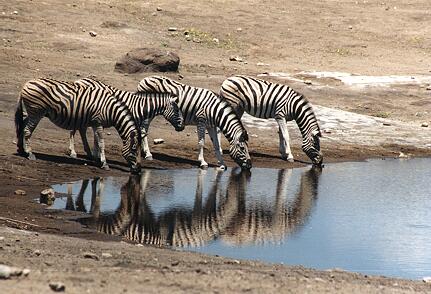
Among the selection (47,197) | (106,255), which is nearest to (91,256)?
(106,255)

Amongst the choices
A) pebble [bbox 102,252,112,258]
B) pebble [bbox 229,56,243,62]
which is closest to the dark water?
pebble [bbox 102,252,112,258]

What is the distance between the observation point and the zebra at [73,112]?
62.2 ft

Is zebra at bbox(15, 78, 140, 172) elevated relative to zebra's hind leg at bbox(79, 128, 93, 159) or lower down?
elevated

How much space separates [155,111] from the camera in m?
20.6

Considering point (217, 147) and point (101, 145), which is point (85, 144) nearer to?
point (101, 145)

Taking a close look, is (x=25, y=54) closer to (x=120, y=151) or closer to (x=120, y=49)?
(x=120, y=49)

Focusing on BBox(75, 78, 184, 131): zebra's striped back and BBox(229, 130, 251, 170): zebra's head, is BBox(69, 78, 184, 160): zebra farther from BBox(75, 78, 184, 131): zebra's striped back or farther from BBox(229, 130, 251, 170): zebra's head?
BBox(229, 130, 251, 170): zebra's head

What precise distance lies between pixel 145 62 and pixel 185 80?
108cm

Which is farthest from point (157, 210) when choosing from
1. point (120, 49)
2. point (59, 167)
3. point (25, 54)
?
point (120, 49)

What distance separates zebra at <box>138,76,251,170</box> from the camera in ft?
66.8

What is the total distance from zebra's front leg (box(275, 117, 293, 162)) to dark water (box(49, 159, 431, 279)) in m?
1.08

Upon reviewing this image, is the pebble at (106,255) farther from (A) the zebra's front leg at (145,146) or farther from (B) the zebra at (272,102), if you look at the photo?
(B) the zebra at (272,102)

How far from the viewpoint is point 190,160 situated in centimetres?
2097

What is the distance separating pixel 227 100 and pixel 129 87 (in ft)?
13.9
